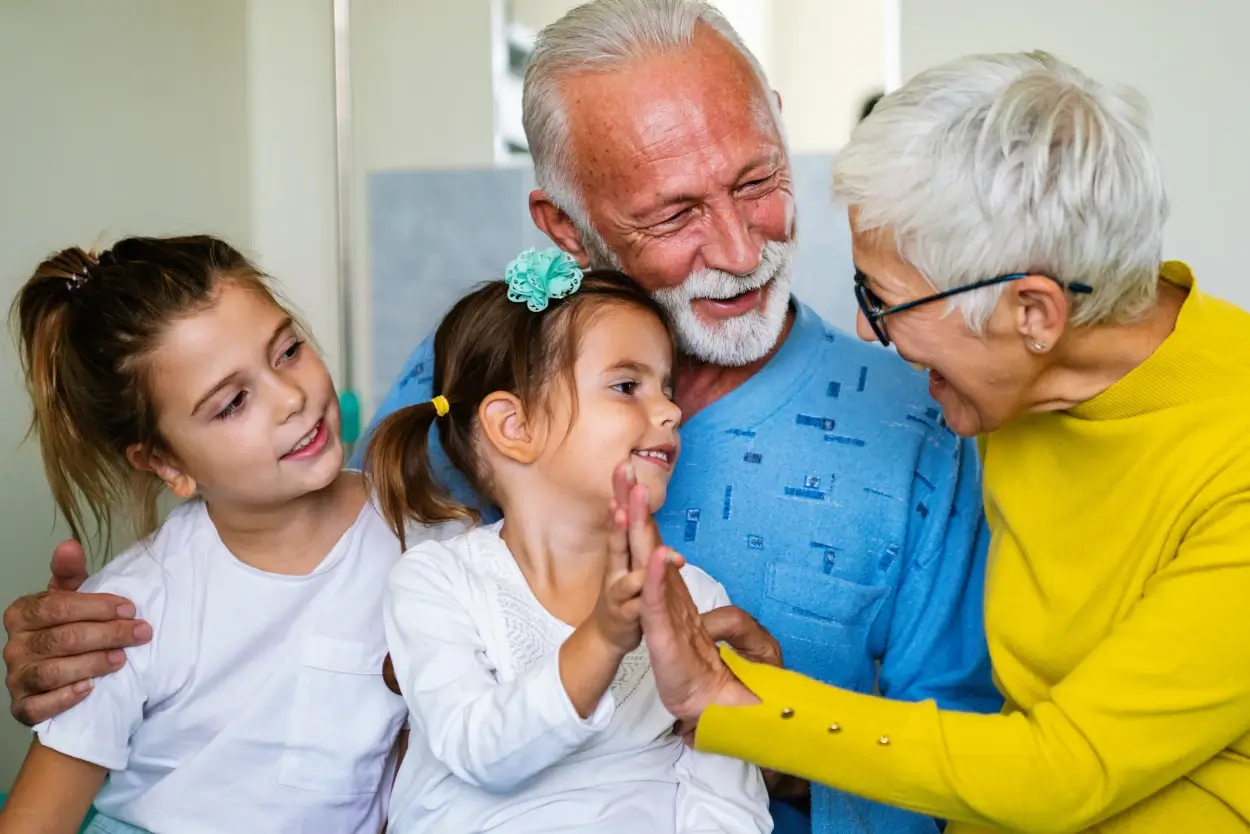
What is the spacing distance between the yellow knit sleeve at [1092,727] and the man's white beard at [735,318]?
0.63 m

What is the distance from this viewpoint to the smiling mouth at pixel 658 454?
1.57m

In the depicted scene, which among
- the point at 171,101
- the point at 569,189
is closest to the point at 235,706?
the point at 569,189

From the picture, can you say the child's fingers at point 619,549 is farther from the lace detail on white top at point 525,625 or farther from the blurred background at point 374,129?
the blurred background at point 374,129

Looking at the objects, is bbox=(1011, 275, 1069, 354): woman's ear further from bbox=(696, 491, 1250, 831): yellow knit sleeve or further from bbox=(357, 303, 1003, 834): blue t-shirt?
bbox=(357, 303, 1003, 834): blue t-shirt

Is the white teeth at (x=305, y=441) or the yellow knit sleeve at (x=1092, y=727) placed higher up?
the white teeth at (x=305, y=441)

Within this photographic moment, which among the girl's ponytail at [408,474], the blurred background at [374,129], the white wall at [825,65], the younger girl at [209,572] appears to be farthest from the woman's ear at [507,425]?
the white wall at [825,65]

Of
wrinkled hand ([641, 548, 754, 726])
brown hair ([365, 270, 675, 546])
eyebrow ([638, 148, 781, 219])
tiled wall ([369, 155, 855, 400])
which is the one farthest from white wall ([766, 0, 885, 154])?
wrinkled hand ([641, 548, 754, 726])

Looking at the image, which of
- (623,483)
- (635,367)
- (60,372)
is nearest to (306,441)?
(60,372)

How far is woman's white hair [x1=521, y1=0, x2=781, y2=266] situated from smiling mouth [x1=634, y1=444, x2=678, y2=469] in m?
0.44

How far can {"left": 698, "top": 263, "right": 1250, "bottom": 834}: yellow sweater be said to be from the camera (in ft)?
3.90

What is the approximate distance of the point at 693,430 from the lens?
185cm

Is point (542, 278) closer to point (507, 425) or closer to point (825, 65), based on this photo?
point (507, 425)

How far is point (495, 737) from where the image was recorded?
1318mm

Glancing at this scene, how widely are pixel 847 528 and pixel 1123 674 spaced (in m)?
0.60
